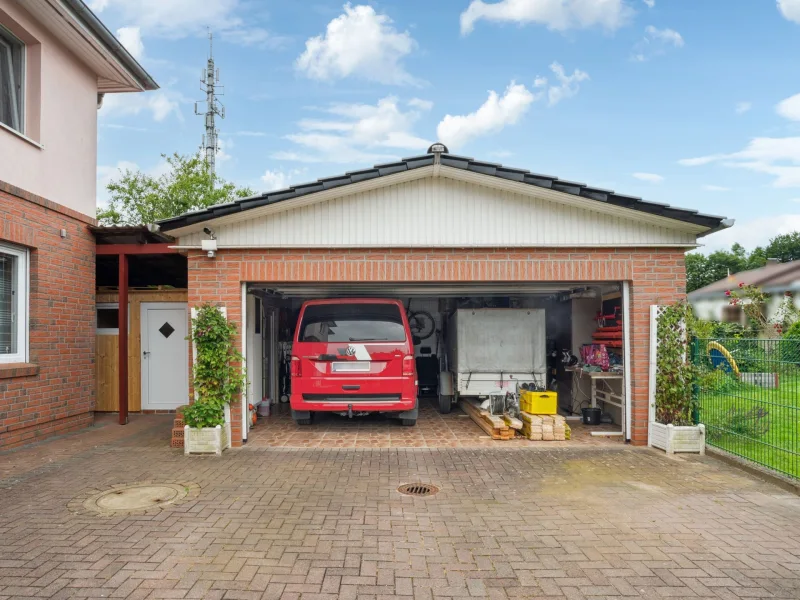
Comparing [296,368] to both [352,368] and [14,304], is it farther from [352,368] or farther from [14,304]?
[14,304]

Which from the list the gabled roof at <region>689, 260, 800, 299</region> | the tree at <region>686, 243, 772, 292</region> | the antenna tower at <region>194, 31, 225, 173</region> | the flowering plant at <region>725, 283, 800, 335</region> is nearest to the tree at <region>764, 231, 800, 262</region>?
the tree at <region>686, 243, 772, 292</region>

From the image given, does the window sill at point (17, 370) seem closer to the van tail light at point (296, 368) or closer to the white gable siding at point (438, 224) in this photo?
the white gable siding at point (438, 224)

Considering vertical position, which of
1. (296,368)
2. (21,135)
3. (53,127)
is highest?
(53,127)

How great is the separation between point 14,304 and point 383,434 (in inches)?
213

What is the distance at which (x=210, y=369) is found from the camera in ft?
20.9

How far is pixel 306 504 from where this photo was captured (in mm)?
4504

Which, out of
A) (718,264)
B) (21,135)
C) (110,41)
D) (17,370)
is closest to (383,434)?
(17,370)

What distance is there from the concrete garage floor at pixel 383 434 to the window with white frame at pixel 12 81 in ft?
18.2

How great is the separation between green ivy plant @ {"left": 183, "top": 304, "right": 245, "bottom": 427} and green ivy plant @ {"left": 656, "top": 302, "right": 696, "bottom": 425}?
17.8ft

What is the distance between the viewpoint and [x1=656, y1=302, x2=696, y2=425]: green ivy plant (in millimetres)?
6344

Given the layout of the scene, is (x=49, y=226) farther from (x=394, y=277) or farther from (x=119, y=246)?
(x=394, y=277)

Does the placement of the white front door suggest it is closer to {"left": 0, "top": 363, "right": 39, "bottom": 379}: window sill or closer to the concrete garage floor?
the concrete garage floor

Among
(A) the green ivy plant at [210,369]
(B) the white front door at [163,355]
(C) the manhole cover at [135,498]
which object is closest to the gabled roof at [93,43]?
(B) the white front door at [163,355]

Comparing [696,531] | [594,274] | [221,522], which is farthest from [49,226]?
[696,531]
